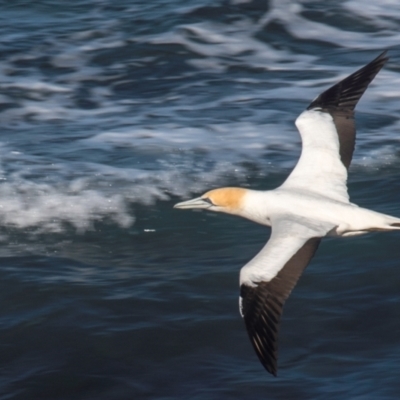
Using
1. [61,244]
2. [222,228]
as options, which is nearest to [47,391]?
[61,244]

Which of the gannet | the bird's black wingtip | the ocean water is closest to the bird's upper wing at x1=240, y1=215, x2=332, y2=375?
the gannet

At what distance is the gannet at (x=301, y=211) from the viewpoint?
5637 mm

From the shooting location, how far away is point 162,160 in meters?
10.2

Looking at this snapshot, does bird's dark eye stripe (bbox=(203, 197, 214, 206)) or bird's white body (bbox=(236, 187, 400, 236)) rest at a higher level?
bird's white body (bbox=(236, 187, 400, 236))

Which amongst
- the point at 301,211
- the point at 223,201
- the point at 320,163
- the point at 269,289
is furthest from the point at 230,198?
the point at 269,289

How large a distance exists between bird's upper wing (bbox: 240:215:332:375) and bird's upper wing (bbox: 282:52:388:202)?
1.31 meters

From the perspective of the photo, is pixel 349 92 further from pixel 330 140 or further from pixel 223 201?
pixel 223 201

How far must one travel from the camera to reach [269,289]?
563cm

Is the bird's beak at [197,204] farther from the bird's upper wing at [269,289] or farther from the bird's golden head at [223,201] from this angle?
the bird's upper wing at [269,289]

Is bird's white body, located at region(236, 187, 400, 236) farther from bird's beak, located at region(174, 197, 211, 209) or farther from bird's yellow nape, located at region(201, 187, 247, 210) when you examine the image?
bird's beak, located at region(174, 197, 211, 209)

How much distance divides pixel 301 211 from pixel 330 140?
1.24m

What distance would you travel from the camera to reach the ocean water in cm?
623

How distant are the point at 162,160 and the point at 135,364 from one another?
4216mm

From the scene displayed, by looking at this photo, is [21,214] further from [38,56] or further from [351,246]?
[38,56]
